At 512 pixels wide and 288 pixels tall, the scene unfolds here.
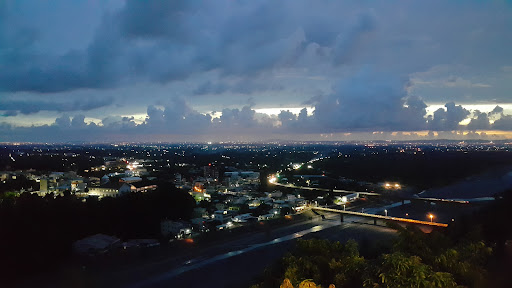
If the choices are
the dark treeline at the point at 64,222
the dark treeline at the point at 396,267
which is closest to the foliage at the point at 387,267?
the dark treeline at the point at 396,267

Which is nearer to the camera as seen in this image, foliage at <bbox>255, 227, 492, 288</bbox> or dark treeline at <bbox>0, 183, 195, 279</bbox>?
foliage at <bbox>255, 227, 492, 288</bbox>

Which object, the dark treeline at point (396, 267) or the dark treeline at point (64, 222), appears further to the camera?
the dark treeline at point (64, 222)

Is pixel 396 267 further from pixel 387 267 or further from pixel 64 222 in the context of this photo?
pixel 64 222

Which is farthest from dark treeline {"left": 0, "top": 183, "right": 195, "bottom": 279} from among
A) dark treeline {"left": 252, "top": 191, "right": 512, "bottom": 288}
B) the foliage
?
the foliage

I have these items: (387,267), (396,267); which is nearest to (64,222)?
(387,267)

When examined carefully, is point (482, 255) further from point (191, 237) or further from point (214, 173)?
point (214, 173)

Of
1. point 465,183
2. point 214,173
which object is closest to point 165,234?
point 214,173

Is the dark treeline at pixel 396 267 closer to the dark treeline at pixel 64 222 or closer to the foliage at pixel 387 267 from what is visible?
the foliage at pixel 387 267

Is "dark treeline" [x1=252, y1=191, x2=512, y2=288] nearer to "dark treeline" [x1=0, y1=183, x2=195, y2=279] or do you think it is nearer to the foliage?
the foliage
